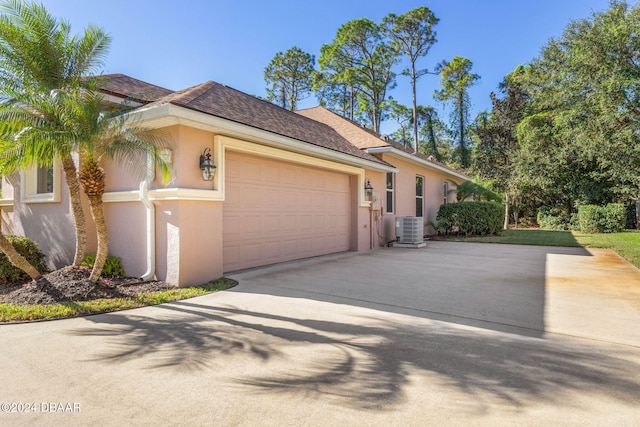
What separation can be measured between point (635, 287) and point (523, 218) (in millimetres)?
21806

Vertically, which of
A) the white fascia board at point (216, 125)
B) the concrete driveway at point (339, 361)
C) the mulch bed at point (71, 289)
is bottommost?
the concrete driveway at point (339, 361)

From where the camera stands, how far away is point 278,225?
8430 millimetres

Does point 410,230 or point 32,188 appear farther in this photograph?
point 410,230

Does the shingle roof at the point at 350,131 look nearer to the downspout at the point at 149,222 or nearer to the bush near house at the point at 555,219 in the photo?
the downspout at the point at 149,222

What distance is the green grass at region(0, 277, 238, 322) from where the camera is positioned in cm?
433

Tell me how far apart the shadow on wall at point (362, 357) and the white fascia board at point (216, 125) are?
314 cm

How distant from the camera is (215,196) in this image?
633 centimetres

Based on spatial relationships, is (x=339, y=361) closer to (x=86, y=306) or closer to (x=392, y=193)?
(x=86, y=306)

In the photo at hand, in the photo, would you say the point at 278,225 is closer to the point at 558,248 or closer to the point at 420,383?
the point at 420,383

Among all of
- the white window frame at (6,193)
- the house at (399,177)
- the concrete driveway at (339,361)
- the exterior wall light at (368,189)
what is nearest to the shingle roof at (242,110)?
the exterior wall light at (368,189)

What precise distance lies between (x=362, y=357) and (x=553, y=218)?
2441 centimetres

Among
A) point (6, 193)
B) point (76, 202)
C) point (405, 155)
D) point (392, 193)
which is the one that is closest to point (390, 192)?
point (392, 193)

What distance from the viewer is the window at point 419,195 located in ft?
52.5

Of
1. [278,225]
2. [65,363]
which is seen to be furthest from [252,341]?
[278,225]
